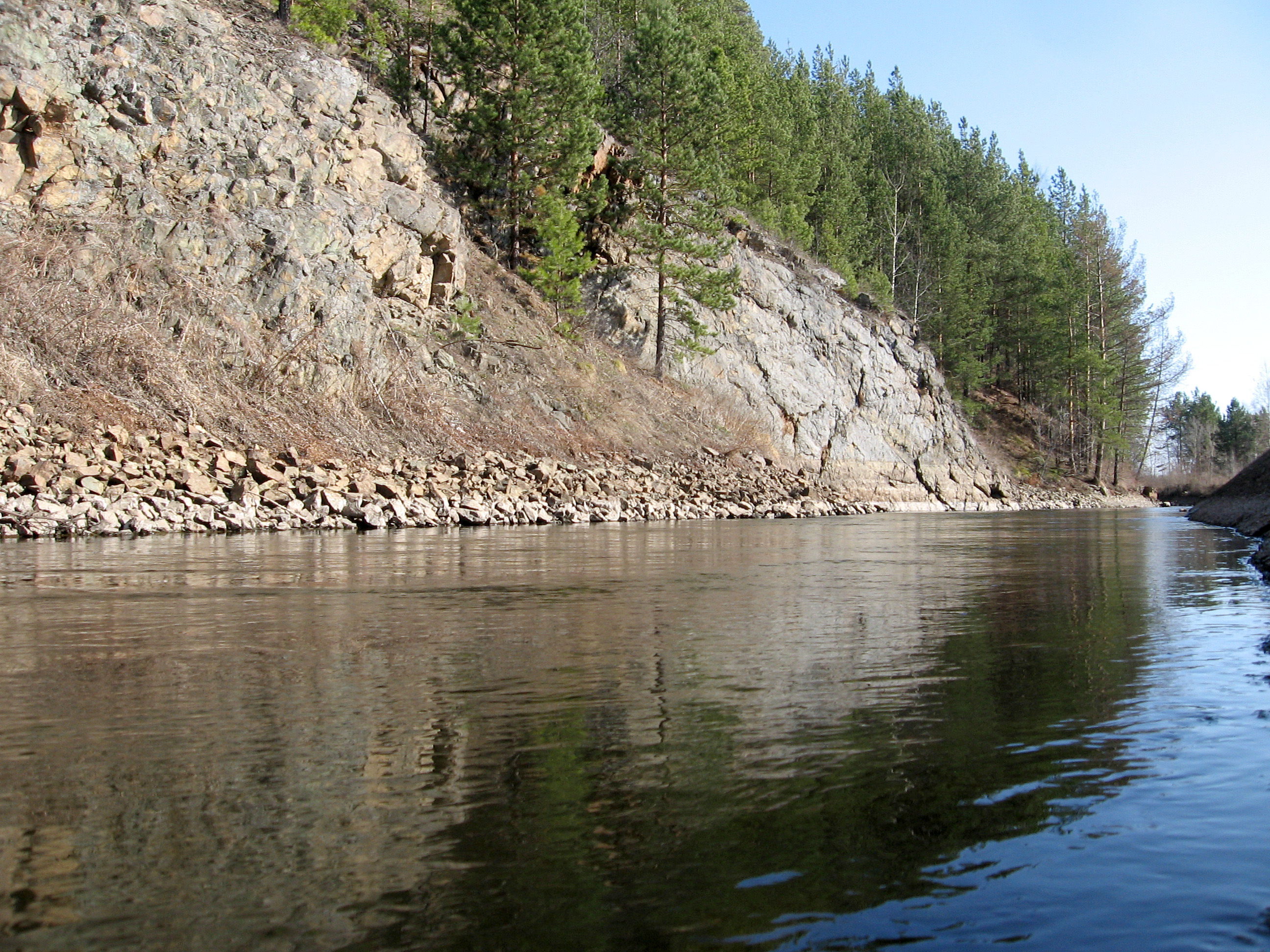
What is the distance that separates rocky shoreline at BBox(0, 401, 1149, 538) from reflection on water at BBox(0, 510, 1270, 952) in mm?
8746

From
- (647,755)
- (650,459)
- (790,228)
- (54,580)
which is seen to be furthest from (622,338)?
(647,755)

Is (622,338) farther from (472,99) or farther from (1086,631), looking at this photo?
(1086,631)

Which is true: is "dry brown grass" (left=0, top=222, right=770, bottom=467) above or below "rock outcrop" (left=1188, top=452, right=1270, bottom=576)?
above

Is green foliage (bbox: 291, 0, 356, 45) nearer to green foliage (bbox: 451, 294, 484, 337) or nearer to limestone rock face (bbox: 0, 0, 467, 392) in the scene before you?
limestone rock face (bbox: 0, 0, 467, 392)

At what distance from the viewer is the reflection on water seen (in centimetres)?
221

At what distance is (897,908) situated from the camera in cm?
226

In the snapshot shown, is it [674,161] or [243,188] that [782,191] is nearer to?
[674,161]

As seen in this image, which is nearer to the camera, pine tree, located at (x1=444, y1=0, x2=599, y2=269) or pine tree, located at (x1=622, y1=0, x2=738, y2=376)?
pine tree, located at (x1=444, y1=0, x2=599, y2=269)

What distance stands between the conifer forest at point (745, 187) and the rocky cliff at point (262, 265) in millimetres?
2797

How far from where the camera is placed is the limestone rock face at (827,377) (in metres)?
37.0

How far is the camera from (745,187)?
47062mm

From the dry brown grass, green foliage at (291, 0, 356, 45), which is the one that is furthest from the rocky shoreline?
green foliage at (291, 0, 356, 45)

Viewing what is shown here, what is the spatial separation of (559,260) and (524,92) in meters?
5.17

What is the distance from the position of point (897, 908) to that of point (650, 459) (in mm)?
26297
